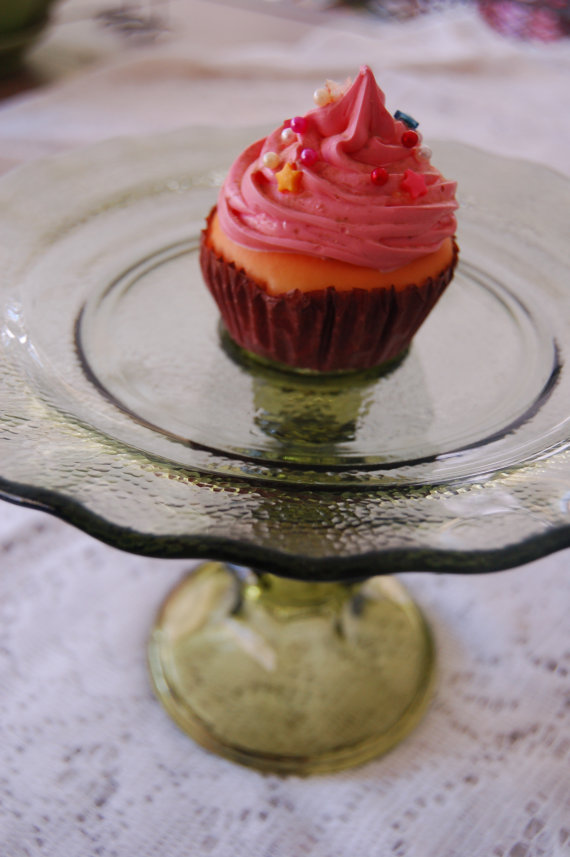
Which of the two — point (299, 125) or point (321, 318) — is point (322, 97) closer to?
point (299, 125)

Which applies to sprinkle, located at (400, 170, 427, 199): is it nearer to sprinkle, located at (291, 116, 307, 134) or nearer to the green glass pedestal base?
sprinkle, located at (291, 116, 307, 134)

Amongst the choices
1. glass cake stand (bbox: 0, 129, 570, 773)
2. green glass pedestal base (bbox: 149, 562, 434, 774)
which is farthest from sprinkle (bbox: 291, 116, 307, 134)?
green glass pedestal base (bbox: 149, 562, 434, 774)

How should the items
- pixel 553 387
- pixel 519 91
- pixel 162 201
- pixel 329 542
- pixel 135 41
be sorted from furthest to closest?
pixel 135 41
pixel 519 91
pixel 162 201
pixel 553 387
pixel 329 542

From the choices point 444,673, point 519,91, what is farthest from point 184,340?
point 519,91

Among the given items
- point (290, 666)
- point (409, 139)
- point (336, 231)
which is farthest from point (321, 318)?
point (290, 666)

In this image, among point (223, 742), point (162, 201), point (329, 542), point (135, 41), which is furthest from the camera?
point (135, 41)

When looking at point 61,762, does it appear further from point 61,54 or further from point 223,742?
point 61,54
